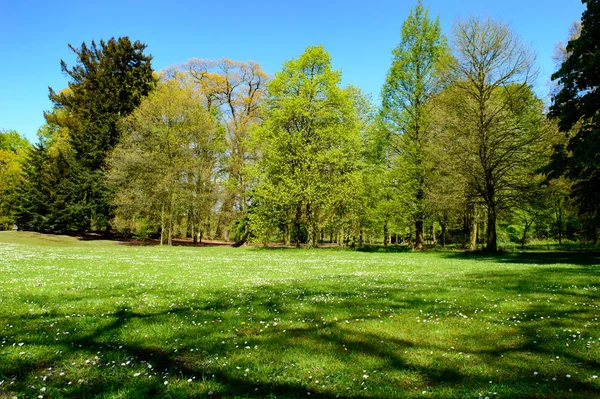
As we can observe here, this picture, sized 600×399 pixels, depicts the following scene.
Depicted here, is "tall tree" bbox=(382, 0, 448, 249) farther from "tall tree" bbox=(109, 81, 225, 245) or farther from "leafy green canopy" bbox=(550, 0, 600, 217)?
"tall tree" bbox=(109, 81, 225, 245)

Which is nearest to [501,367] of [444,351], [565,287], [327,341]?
[444,351]

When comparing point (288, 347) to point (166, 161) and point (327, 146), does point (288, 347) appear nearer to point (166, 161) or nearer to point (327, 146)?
point (327, 146)

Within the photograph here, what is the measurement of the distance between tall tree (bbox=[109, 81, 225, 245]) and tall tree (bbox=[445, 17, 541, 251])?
91.1 ft

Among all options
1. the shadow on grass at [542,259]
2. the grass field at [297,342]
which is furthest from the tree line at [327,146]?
the grass field at [297,342]

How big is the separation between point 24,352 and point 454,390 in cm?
607

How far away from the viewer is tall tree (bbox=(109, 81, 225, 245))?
39.1 meters

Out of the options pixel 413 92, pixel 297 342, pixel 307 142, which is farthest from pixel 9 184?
pixel 297 342

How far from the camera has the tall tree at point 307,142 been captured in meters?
33.3

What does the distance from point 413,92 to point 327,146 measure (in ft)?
32.8

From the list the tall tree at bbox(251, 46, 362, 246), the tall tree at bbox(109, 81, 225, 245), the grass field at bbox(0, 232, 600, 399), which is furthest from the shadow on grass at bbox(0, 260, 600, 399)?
the tall tree at bbox(109, 81, 225, 245)

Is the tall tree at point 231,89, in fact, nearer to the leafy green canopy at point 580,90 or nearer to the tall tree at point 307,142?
the tall tree at point 307,142

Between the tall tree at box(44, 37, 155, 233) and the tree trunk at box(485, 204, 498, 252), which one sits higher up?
the tall tree at box(44, 37, 155, 233)

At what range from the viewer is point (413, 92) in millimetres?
34312

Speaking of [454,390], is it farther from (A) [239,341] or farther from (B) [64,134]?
(B) [64,134]
